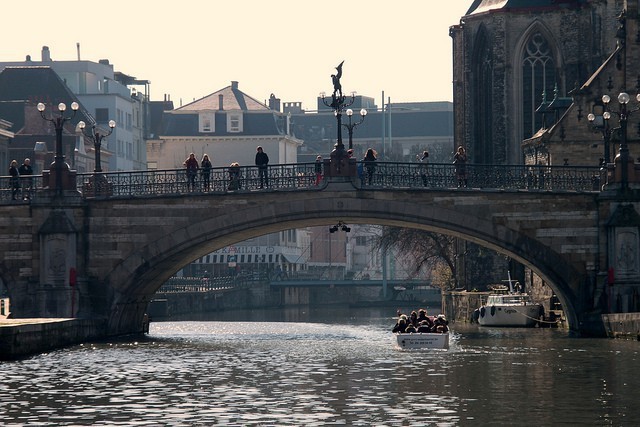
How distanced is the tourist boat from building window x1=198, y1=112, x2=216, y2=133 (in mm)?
69660

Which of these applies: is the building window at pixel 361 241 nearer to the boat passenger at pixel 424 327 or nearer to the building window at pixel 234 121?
the building window at pixel 234 121

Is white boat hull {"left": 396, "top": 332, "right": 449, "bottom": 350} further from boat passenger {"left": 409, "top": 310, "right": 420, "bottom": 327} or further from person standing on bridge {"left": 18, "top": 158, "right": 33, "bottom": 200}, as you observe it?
person standing on bridge {"left": 18, "top": 158, "right": 33, "bottom": 200}

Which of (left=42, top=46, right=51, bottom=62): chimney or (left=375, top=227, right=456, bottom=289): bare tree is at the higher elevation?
(left=42, top=46, right=51, bottom=62): chimney

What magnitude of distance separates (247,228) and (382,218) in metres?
4.90

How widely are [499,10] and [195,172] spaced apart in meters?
28.3

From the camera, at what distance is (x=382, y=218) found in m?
75.2

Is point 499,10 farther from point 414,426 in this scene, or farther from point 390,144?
point 390,144

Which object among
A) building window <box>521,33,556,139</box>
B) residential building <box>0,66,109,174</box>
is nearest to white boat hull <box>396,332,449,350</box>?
building window <box>521,33,556,139</box>

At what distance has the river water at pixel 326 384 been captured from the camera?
1687 inches

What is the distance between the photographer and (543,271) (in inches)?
2938

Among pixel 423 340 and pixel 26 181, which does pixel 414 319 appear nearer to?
pixel 423 340

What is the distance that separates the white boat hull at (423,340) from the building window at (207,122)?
93993mm

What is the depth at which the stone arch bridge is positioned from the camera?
73812 mm

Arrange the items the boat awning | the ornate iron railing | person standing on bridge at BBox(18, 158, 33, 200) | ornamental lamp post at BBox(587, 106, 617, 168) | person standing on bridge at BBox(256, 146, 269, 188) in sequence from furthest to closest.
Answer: the boat awning, person standing on bridge at BBox(18, 158, 33, 200), person standing on bridge at BBox(256, 146, 269, 188), the ornate iron railing, ornamental lamp post at BBox(587, 106, 617, 168)
